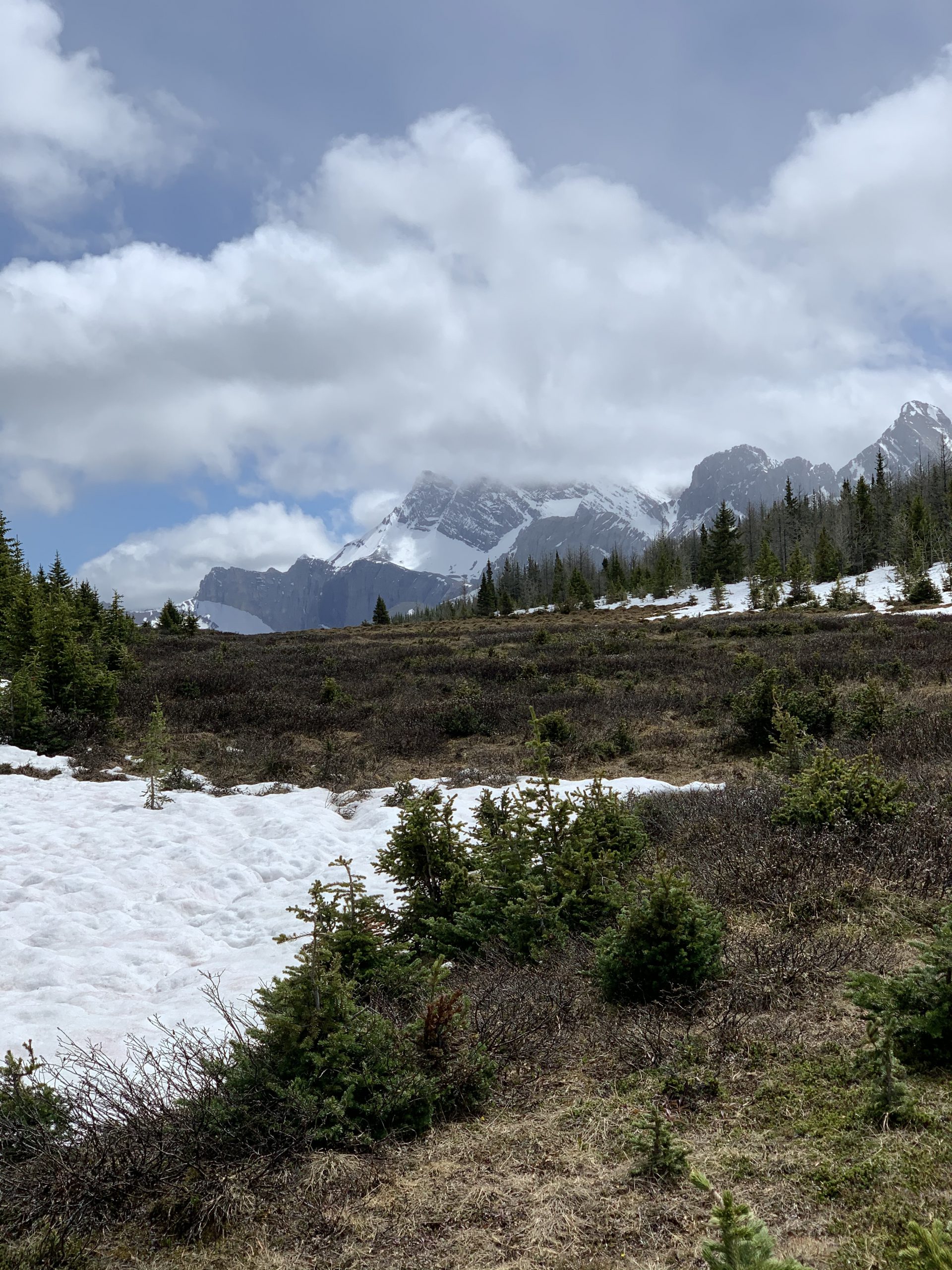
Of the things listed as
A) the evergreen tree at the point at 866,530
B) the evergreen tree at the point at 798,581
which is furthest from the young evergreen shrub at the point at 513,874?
the evergreen tree at the point at 866,530

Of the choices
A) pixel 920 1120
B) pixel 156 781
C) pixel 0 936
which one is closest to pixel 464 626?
pixel 156 781

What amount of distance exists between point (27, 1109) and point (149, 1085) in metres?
0.85

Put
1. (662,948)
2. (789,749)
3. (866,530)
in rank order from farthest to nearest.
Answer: (866,530), (789,749), (662,948)

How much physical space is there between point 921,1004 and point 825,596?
55935mm

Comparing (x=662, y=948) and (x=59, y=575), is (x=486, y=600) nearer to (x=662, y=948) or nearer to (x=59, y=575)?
(x=59, y=575)

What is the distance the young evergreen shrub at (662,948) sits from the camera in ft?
14.4

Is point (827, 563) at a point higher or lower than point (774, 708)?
higher

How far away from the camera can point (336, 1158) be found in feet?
10.5

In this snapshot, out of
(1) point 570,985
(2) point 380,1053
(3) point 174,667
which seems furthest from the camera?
(3) point 174,667

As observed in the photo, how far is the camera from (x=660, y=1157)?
289cm

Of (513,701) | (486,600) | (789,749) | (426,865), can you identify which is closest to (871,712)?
(789,749)

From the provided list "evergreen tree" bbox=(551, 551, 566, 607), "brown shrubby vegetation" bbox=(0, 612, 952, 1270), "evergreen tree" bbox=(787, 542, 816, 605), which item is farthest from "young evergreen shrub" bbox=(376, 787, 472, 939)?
"evergreen tree" bbox=(551, 551, 566, 607)

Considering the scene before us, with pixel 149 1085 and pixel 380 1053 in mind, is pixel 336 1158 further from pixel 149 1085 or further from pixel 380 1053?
pixel 149 1085

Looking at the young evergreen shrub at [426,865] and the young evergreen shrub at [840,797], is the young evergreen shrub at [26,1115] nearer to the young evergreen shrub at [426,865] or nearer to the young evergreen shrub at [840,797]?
the young evergreen shrub at [426,865]
